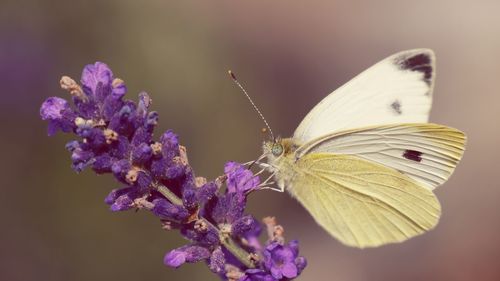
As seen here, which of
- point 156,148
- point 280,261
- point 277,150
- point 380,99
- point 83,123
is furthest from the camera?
point 380,99

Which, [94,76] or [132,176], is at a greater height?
[94,76]

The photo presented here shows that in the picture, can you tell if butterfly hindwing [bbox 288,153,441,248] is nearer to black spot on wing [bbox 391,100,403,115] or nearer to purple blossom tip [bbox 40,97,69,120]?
black spot on wing [bbox 391,100,403,115]

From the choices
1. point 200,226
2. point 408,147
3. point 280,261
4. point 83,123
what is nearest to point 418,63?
point 408,147

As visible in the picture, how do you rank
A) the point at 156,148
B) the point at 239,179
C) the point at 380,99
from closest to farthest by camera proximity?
the point at 156,148
the point at 239,179
the point at 380,99

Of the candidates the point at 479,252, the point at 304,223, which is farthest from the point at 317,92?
the point at 479,252

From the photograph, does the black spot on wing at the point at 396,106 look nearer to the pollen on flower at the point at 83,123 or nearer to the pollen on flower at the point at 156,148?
the pollen on flower at the point at 156,148

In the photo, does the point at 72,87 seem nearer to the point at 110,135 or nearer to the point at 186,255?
the point at 110,135

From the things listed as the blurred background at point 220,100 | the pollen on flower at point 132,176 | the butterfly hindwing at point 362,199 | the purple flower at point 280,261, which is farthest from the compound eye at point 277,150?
the blurred background at point 220,100

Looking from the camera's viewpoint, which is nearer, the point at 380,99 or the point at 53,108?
the point at 53,108
